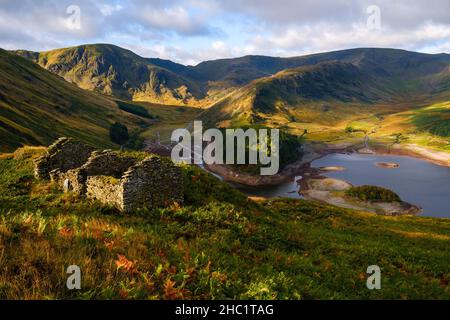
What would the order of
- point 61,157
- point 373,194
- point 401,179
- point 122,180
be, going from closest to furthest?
point 122,180 < point 61,157 < point 373,194 < point 401,179

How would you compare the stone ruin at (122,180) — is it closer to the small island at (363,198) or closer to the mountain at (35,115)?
the mountain at (35,115)

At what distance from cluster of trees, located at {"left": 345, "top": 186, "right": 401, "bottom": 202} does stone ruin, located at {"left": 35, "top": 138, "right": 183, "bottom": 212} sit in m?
96.1

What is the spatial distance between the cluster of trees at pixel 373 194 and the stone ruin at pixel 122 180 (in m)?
96.1

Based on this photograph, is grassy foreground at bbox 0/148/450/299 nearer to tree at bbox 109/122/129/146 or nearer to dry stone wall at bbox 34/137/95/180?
dry stone wall at bbox 34/137/95/180

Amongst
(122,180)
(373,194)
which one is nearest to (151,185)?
(122,180)

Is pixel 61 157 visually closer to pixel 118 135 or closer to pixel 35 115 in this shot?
pixel 35 115

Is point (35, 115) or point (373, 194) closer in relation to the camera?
point (373, 194)

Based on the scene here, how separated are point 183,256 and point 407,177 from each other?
158 metres

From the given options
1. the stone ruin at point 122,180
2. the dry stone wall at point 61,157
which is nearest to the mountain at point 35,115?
the dry stone wall at point 61,157

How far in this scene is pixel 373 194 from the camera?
10850 centimetres

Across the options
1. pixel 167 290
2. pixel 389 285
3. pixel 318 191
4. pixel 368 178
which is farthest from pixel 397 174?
pixel 167 290

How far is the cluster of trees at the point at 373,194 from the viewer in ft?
350

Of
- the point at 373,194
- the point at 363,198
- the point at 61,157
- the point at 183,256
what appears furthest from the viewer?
the point at 373,194

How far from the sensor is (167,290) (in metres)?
10.3
